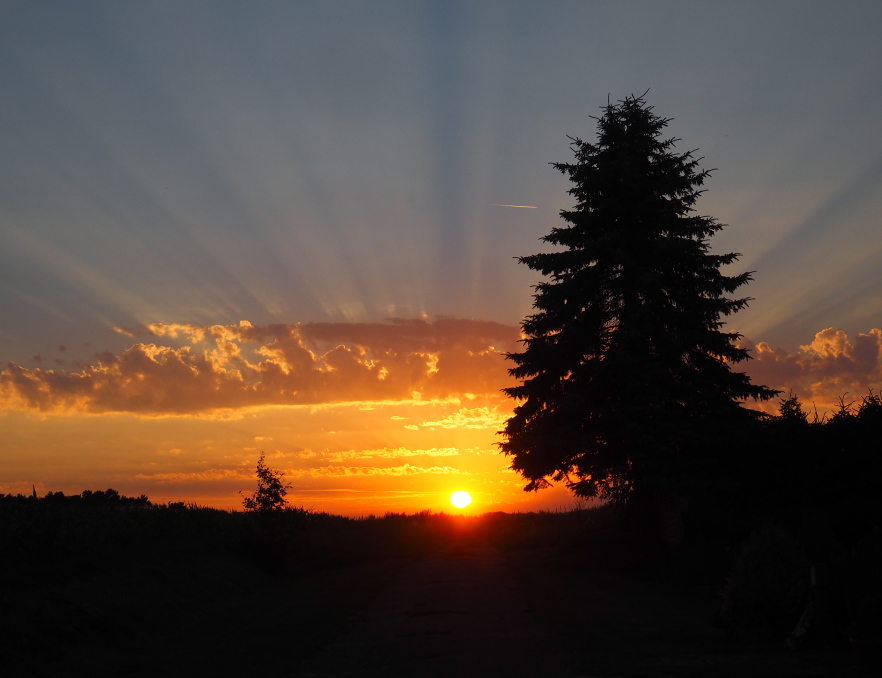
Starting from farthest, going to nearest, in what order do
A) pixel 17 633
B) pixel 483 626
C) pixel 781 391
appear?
→ pixel 781 391 < pixel 483 626 < pixel 17 633

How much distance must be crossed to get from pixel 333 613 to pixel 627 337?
1395 cm

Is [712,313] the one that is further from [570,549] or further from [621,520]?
[570,549]

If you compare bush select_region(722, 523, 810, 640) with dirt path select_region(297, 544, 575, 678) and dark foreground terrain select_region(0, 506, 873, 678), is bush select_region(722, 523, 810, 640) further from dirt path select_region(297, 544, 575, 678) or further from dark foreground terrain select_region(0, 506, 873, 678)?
dirt path select_region(297, 544, 575, 678)

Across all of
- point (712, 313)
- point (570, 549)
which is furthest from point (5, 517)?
point (712, 313)

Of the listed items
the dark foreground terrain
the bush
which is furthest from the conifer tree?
the bush

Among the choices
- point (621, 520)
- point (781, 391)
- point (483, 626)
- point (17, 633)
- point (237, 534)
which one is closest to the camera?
point (17, 633)

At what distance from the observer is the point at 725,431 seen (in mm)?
24828

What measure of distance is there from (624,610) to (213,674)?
10953 mm

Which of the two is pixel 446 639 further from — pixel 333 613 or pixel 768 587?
pixel 768 587

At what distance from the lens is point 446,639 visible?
14.3 metres

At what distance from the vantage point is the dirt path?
11578mm

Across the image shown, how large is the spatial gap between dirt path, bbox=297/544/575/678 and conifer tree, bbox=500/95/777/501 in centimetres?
633

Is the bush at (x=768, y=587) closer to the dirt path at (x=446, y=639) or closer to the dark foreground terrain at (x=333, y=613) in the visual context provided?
the dark foreground terrain at (x=333, y=613)

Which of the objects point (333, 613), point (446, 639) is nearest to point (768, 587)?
point (446, 639)
